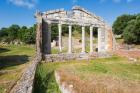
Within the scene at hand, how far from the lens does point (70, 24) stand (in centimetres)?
3775

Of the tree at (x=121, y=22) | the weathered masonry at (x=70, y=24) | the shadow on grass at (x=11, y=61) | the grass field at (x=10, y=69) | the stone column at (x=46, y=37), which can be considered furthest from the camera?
the tree at (x=121, y=22)

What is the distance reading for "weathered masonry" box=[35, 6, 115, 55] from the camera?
33931 millimetres

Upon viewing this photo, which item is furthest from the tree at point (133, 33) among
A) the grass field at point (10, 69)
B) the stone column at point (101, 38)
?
the grass field at point (10, 69)

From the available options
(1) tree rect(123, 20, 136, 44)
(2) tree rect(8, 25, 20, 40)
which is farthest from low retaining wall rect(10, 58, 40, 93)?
(2) tree rect(8, 25, 20, 40)

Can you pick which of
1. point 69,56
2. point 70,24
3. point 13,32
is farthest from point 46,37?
point 13,32

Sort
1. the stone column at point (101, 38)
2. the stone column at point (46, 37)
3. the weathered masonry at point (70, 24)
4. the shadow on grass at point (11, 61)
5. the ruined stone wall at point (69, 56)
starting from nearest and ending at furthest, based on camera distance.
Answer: the ruined stone wall at point (69, 56)
the shadow on grass at point (11, 61)
the weathered masonry at point (70, 24)
the stone column at point (46, 37)
the stone column at point (101, 38)

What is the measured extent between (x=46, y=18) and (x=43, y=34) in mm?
2406

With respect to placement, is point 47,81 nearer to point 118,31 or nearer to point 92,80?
point 92,80

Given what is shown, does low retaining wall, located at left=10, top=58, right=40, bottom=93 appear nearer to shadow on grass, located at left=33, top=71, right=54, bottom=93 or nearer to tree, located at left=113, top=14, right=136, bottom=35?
shadow on grass, located at left=33, top=71, right=54, bottom=93

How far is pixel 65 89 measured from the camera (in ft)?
46.6

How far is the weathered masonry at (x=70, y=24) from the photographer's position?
111 ft

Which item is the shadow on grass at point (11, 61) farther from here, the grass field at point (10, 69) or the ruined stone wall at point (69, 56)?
the ruined stone wall at point (69, 56)

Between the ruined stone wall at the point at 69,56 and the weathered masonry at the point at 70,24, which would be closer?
the ruined stone wall at the point at 69,56

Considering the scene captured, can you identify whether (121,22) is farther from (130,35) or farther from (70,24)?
(70,24)
